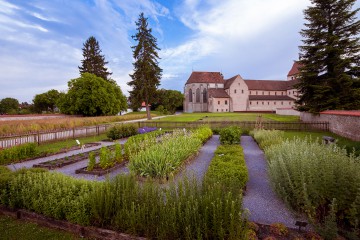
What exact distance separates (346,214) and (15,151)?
12608 millimetres

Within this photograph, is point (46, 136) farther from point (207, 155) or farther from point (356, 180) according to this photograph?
point (356, 180)

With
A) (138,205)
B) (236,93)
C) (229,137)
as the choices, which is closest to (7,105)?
(236,93)

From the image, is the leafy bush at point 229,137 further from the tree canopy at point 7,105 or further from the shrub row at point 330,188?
the tree canopy at point 7,105

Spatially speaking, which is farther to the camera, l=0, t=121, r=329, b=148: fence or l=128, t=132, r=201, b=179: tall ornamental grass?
l=0, t=121, r=329, b=148: fence

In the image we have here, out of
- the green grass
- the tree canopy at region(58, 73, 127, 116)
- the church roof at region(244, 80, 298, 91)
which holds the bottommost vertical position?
the green grass

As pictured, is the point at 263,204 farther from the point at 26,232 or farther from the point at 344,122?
the point at 344,122

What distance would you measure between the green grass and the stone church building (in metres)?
61.0

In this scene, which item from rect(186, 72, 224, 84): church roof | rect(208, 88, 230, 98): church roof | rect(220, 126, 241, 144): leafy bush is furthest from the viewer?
rect(186, 72, 224, 84): church roof

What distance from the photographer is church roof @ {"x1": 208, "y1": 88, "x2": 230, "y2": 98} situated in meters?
63.9

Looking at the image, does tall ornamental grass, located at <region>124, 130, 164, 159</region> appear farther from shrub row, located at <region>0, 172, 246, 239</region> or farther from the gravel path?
the gravel path

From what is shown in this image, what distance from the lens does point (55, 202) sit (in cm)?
414

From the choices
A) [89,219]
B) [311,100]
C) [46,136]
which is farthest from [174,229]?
[311,100]

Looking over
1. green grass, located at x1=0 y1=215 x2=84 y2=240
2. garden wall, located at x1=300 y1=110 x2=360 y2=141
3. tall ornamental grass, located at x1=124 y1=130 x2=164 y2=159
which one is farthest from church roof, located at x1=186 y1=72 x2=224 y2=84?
green grass, located at x1=0 y1=215 x2=84 y2=240

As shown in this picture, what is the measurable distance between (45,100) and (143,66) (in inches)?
1785
